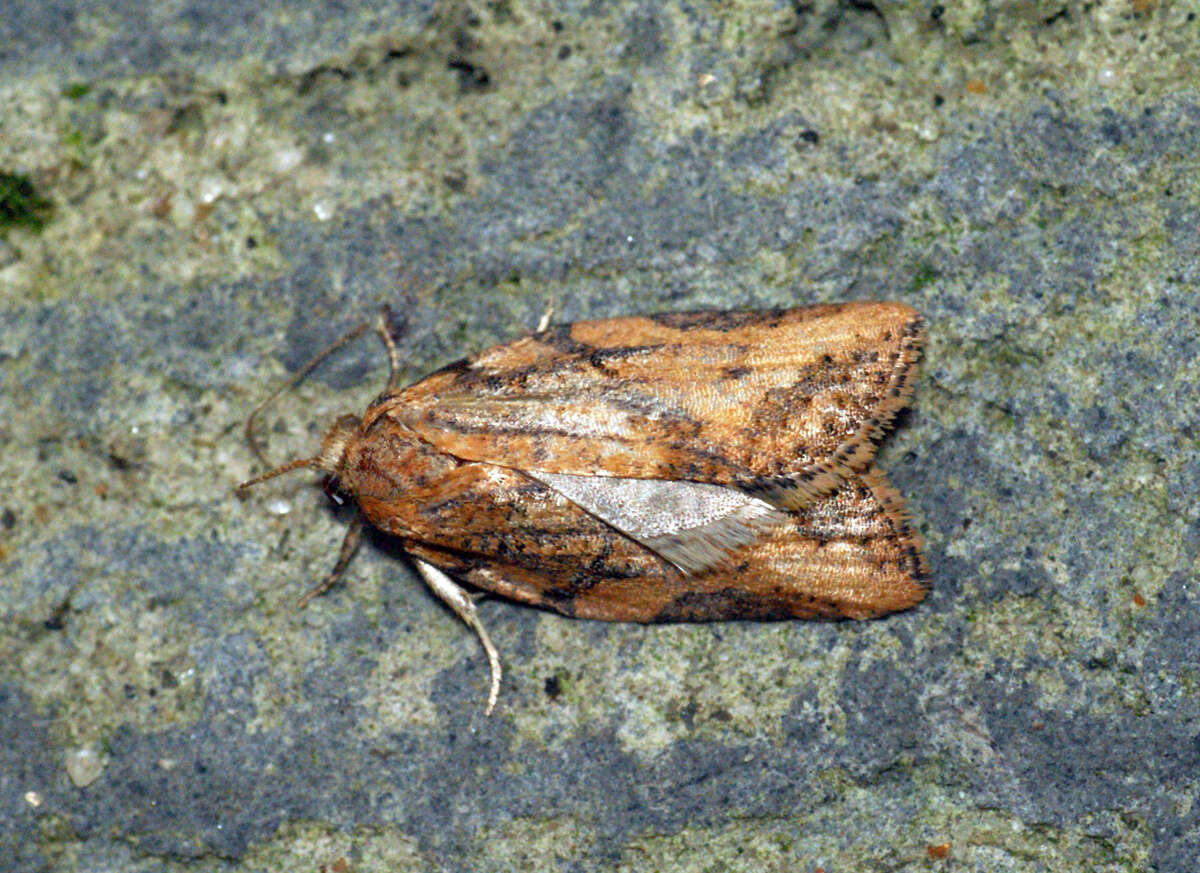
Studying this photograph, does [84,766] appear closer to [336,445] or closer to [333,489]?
[333,489]

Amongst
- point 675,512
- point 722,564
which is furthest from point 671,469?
point 722,564

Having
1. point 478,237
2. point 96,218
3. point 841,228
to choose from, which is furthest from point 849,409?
point 96,218

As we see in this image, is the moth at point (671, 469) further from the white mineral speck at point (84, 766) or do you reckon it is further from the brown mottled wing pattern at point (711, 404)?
the white mineral speck at point (84, 766)

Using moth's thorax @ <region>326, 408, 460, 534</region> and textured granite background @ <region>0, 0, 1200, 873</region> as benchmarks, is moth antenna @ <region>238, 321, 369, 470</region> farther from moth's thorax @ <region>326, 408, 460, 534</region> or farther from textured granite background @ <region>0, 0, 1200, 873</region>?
moth's thorax @ <region>326, 408, 460, 534</region>

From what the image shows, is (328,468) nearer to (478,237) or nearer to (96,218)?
(478,237)

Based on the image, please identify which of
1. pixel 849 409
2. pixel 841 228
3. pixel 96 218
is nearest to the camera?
pixel 849 409

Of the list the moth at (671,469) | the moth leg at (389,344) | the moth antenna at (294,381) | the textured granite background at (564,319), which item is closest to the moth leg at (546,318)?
the textured granite background at (564,319)
